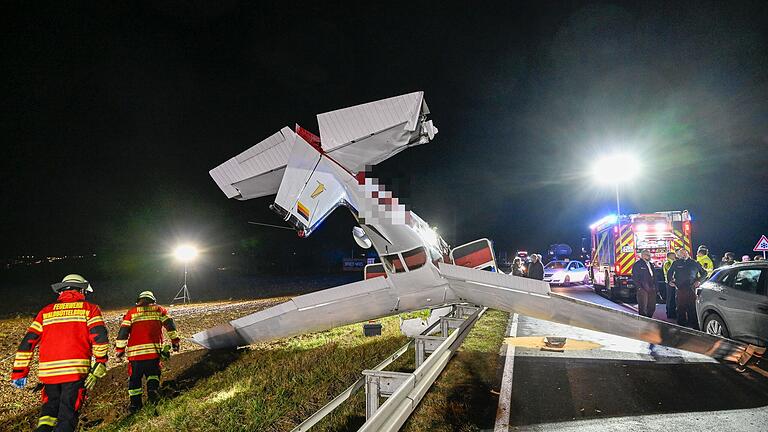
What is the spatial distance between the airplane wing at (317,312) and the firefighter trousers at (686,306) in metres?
7.71

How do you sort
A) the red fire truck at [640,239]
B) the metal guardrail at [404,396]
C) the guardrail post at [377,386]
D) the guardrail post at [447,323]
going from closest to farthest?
1. the metal guardrail at [404,396]
2. the guardrail post at [377,386]
3. the guardrail post at [447,323]
4. the red fire truck at [640,239]

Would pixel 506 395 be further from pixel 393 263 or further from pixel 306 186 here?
pixel 306 186

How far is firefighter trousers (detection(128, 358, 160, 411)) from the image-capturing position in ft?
17.4

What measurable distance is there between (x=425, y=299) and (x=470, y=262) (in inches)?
57.0

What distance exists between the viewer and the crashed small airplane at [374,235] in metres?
3.80

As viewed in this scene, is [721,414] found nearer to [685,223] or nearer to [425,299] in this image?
[425,299]

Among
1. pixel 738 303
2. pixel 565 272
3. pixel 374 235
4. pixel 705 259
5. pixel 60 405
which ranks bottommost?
pixel 60 405

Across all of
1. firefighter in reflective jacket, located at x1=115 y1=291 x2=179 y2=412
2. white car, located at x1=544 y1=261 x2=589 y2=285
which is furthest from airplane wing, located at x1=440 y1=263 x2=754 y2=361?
white car, located at x1=544 y1=261 x2=589 y2=285

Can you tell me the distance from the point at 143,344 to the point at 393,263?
3772 millimetres

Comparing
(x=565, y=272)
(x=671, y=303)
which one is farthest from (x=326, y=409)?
(x=565, y=272)

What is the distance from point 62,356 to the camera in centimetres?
423

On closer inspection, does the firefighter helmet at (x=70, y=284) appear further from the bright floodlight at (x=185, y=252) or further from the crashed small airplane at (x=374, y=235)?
the bright floodlight at (x=185, y=252)

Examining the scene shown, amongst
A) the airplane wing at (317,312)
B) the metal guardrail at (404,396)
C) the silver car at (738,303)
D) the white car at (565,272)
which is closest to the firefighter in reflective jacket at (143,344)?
the airplane wing at (317,312)

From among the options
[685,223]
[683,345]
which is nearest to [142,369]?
[683,345]
